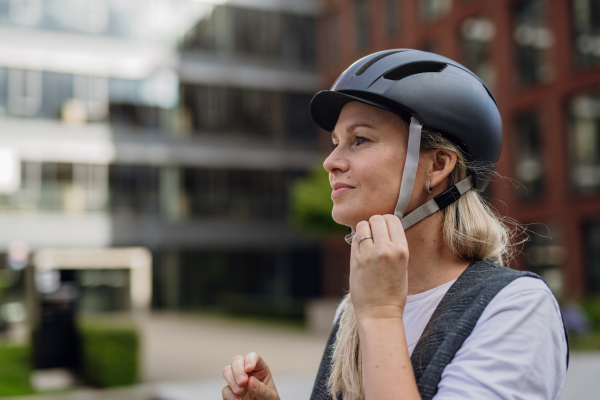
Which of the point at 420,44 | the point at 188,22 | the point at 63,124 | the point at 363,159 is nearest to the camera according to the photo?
the point at 363,159

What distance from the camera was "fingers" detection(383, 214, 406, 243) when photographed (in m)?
1.53

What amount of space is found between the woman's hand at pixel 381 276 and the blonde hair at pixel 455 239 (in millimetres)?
303

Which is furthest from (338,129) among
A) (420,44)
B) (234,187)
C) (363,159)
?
(234,187)

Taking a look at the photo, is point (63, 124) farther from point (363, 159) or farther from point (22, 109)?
point (363, 159)

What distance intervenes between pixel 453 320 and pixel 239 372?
0.75m

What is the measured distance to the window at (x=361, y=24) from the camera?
30.2 m

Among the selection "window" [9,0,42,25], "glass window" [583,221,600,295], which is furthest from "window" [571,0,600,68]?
"window" [9,0,42,25]

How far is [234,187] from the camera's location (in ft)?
107

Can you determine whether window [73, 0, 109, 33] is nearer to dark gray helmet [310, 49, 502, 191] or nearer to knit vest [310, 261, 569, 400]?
dark gray helmet [310, 49, 502, 191]

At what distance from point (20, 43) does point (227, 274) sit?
51.1ft

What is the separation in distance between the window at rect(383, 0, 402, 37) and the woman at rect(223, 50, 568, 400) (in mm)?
27389

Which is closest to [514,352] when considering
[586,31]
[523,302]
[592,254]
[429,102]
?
[523,302]

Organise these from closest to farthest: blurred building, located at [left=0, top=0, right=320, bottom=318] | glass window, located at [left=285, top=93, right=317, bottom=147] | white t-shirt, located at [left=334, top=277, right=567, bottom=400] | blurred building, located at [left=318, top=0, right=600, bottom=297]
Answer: white t-shirt, located at [left=334, top=277, right=567, bottom=400]
blurred building, located at [left=318, top=0, right=600, bottom=297]
blurred building, located at [left=0, top=0, right=320, bottom=318]
glass window, located at [left=285, top=93, right=317, bottom=147]

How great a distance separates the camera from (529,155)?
2117cm
